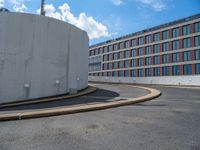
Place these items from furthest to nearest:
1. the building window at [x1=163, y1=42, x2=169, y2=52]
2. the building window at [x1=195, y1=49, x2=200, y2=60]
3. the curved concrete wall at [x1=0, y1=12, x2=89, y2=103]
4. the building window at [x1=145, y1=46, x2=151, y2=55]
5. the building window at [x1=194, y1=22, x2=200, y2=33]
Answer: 1. the building window at [x1=145, y1=46, x2=151, y2=55]
2. the building window at [x1=163, y1=42, x2=169, y2=52]
3. the building window at [x1=194, y1=22, x2=200, y2=33]
4. the building window at [x1=195, y1=49, x2=200, y2=60]
5. the curved concrete wall at [x1=0, y1=12, x2=89, y2=103]

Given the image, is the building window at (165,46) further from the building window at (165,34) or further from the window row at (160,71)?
the window row at (160,71)

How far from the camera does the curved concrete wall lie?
511 inches

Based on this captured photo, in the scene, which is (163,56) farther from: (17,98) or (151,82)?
(17,98)

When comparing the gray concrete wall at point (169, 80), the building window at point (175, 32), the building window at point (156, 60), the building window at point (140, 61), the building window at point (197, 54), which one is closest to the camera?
the gray concrete wall at point (169, 80)

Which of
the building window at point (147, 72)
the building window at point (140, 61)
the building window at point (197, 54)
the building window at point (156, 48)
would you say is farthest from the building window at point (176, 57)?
the building window at point (140, 61)

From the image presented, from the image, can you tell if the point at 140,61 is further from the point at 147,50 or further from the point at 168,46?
the point at 168,46

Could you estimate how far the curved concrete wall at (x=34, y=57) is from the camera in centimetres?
1297

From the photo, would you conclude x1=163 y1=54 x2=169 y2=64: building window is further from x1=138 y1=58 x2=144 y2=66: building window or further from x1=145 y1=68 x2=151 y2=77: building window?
x1=138 y1=58 x2=144 y2=66: building window

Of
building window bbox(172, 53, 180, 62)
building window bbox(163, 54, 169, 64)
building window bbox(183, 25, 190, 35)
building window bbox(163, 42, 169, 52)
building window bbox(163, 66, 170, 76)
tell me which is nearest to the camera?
building window bbox(183, 25, 190, 35)

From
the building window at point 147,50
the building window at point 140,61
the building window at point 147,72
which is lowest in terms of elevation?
the building window at point 147,72

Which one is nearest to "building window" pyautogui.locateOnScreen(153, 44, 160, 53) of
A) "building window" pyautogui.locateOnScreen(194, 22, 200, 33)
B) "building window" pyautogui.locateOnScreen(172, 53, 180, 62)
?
"building window" pyautogui.locateOnScreen(172, 53, 180, 62)

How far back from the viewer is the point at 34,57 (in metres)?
13.7

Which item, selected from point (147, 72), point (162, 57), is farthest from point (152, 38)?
point (147, 72)

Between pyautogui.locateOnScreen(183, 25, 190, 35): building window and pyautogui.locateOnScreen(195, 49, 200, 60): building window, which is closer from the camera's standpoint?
pyautogui.locateOnScreen(195, 49, 200, 60): building window
